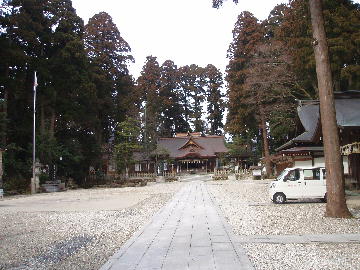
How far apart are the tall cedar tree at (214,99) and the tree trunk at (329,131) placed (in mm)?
53491

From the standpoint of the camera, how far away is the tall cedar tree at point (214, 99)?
63094 mm

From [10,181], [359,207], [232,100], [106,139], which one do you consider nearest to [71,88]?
[10,181]

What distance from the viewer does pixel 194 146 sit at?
52.4 m

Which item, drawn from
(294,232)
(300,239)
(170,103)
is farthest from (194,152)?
(300,239)

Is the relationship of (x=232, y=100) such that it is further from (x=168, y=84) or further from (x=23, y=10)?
(x=168, y=84)

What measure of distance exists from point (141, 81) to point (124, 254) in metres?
53.6

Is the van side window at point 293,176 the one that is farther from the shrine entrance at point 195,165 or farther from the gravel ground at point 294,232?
the shrine entrance at point 195,165

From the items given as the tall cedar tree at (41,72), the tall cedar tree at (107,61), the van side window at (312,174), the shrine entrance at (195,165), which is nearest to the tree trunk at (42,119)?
the tall cedar tree at (41,72)

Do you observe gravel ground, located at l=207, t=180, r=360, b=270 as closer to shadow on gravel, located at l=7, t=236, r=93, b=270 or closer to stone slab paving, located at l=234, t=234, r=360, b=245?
stone slab paving, located at l=234, t=234, r=360, b=245

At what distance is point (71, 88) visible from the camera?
29406 mm

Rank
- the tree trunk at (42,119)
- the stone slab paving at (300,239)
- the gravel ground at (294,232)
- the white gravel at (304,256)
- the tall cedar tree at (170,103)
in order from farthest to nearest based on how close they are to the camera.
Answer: the tall cedar tree at (170,103)
the tree trunk at (42,119)
the stone slab paving at (300,239)
the gravel ground at (294,232)
the white gravel at (304,256)

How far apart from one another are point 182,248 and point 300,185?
8025mm

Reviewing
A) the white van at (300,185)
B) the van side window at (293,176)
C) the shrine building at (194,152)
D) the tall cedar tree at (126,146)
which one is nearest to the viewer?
the white van at (300,185)

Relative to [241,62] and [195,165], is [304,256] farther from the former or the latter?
[195,165]
